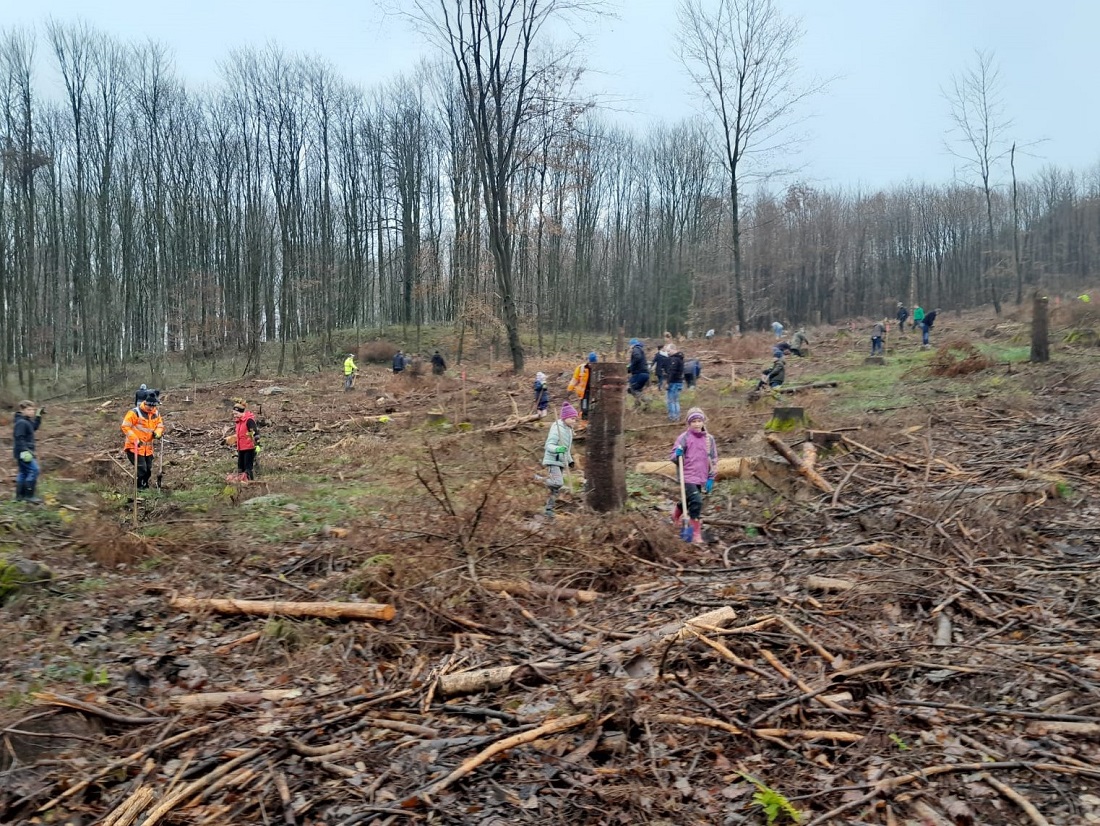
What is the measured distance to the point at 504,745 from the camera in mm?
4062

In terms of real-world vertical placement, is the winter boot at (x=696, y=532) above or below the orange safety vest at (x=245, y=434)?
below

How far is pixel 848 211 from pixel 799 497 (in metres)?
67.4

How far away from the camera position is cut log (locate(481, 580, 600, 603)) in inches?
263

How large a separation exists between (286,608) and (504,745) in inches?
123

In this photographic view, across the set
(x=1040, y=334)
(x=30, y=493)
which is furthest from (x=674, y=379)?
(x=30, y=493)

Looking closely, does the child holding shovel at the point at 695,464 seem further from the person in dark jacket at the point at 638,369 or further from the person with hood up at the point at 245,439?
the person in dark jacket at the point at 638,369

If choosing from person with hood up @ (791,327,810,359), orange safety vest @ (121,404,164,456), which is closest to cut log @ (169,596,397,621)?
orange safety vest @ (121,404,164,456)

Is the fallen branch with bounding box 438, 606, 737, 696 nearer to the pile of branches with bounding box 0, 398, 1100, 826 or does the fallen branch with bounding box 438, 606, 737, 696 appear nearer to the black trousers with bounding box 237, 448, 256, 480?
the pile of branches with bounding box 0, 398, 1100, 826

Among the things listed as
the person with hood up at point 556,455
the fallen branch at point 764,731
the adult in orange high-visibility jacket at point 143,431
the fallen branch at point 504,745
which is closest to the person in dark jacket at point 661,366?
the person with hood up at point 556,455

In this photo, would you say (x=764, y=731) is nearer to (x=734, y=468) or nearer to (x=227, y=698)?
(x=227, y=698)

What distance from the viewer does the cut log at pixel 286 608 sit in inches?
244

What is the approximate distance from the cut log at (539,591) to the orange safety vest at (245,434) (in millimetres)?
7196

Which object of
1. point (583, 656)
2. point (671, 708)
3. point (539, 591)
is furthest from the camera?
point (539, 591)

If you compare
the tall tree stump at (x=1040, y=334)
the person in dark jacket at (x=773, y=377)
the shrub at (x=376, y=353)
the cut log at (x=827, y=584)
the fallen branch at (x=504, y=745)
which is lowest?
the fallen branch at (x=504, y=745)
